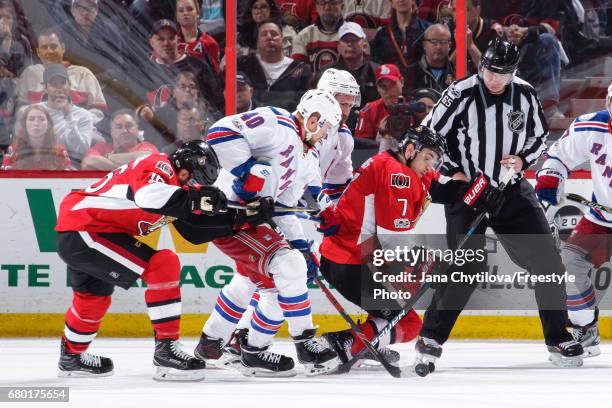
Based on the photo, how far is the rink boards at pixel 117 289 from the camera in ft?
18.7

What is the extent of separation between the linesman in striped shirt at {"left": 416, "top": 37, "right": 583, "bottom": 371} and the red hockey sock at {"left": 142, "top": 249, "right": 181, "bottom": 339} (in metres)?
1.01

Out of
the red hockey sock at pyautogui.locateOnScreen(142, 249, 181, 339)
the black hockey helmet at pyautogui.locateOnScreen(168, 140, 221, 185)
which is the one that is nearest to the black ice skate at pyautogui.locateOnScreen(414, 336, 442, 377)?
the red hockey sock at pyautogui.locateOnScreen(142, 249, 181, 339)

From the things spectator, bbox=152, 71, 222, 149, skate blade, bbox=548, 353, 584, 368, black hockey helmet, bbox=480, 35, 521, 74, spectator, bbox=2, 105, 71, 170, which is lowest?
skate blade, bbox=548, 353, 584, 368

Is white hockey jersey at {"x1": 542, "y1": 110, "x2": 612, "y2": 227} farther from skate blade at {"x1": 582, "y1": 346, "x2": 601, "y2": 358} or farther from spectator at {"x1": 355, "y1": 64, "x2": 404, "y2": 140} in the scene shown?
spectator at {"x1": 355, "y1": 64, "x2": 404, "y2": 140}

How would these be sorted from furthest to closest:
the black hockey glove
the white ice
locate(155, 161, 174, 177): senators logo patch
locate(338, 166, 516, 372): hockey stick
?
locate(338, 166, 516, 372): hockey stick
the black hockey glove
locate(155, 161, 174, 177): senators logo patch
the white ice

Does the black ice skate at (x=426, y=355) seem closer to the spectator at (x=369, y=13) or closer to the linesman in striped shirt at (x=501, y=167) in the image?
the linesman in striped shirt at (x=501, y=167)

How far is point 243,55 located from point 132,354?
5.70ft

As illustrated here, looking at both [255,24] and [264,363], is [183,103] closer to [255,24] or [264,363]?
[255,24]

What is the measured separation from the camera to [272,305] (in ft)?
14.0

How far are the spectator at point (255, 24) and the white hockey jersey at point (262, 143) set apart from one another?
164 centimetres

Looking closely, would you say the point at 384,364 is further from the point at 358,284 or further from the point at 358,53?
the point at 358,53

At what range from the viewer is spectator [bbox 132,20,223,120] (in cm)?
579

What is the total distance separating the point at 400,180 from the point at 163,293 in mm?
1047

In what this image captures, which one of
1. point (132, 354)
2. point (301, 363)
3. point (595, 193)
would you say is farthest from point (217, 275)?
point (595, 193)
